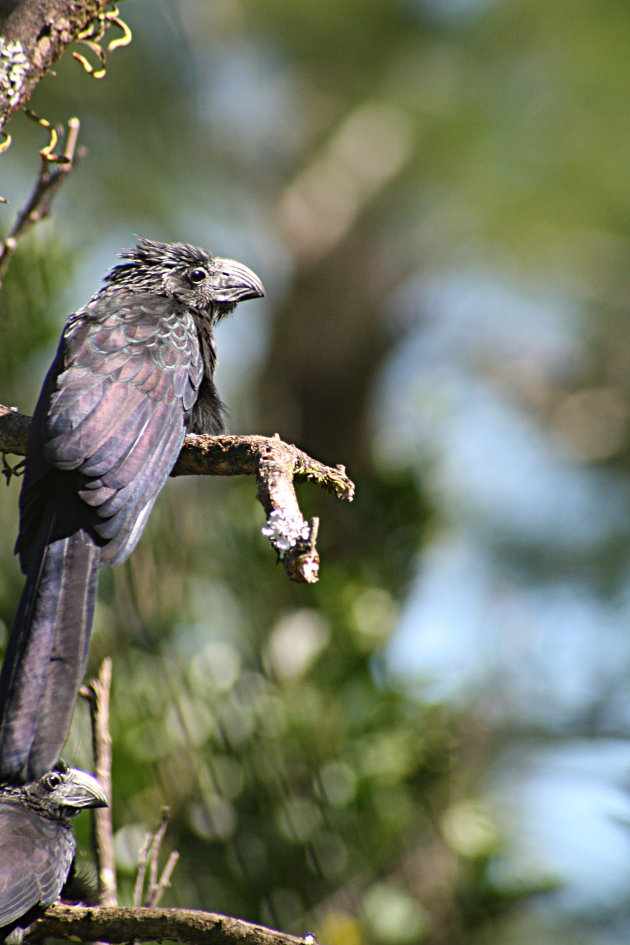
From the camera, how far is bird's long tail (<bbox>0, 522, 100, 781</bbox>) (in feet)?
5.87

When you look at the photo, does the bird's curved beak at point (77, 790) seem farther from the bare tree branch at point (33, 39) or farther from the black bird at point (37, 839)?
the bare tree branch at point (33, 39)

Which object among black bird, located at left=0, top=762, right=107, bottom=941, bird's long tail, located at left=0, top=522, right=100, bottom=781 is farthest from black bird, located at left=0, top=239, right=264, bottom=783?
black bird, located at left=0, top=762, right=107, bottom=941

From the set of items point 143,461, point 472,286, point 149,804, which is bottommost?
point 149,804

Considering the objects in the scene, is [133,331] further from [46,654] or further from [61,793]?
[61,793]

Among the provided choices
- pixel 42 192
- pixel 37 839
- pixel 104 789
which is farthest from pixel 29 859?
pixel 42 192

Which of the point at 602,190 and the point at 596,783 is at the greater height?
the point at 602,190

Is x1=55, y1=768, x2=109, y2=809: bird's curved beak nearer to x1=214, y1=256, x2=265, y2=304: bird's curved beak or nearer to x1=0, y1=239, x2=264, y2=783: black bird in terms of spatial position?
x1=0, y1=239, x2=264, y2=783: black bird

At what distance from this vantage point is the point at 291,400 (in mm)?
7590

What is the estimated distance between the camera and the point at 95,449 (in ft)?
8.13

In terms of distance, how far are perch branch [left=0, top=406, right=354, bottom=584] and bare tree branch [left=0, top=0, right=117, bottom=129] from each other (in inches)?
36.1

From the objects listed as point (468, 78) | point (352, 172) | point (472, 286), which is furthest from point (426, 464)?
point (468, 78)

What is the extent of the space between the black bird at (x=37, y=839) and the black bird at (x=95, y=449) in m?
0.73

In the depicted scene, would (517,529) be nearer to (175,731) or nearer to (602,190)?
(602,190)

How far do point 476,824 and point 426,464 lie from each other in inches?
79.0
